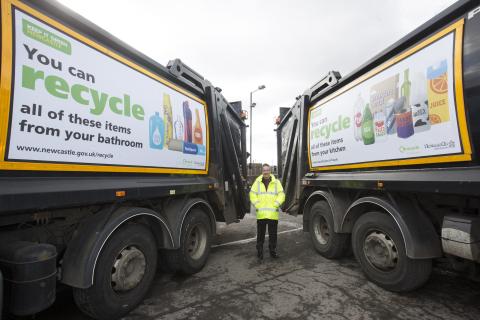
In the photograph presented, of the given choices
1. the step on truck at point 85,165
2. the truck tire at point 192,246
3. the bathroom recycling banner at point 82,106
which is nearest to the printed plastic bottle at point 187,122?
the step on truck at point 85,165

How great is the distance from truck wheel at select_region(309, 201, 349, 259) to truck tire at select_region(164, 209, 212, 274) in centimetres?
189

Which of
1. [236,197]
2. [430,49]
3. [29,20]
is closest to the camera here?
[29,20]

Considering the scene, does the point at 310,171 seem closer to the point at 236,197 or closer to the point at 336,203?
the point at 336,203

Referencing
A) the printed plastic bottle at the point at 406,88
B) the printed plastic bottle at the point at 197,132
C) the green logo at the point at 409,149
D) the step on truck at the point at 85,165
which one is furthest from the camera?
the printed plastic bottle at the point at 197,132

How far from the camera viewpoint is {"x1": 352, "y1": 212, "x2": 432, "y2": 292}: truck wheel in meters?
2.89

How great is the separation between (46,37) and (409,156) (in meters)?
3.52

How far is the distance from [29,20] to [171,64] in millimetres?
1957

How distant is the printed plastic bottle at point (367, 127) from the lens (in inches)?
138

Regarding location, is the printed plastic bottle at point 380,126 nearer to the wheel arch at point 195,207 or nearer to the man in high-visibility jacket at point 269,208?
the man in high-visibility jacket at point 269,208

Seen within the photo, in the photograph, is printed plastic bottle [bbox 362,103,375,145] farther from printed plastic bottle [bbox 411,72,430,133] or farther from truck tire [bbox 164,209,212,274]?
truck tire [bbox 164,209,212,274]

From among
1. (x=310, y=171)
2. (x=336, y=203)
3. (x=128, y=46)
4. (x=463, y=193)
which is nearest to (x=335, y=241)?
(x=336, y=203)

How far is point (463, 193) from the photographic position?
88.4 inches

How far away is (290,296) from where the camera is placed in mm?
3129

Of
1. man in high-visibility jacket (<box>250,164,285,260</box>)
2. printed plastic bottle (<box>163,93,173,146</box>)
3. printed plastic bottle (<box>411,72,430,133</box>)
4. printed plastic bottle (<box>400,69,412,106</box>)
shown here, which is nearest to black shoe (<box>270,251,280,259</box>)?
man in high-visibility jacket (<box>250,164,285,260</box>)
